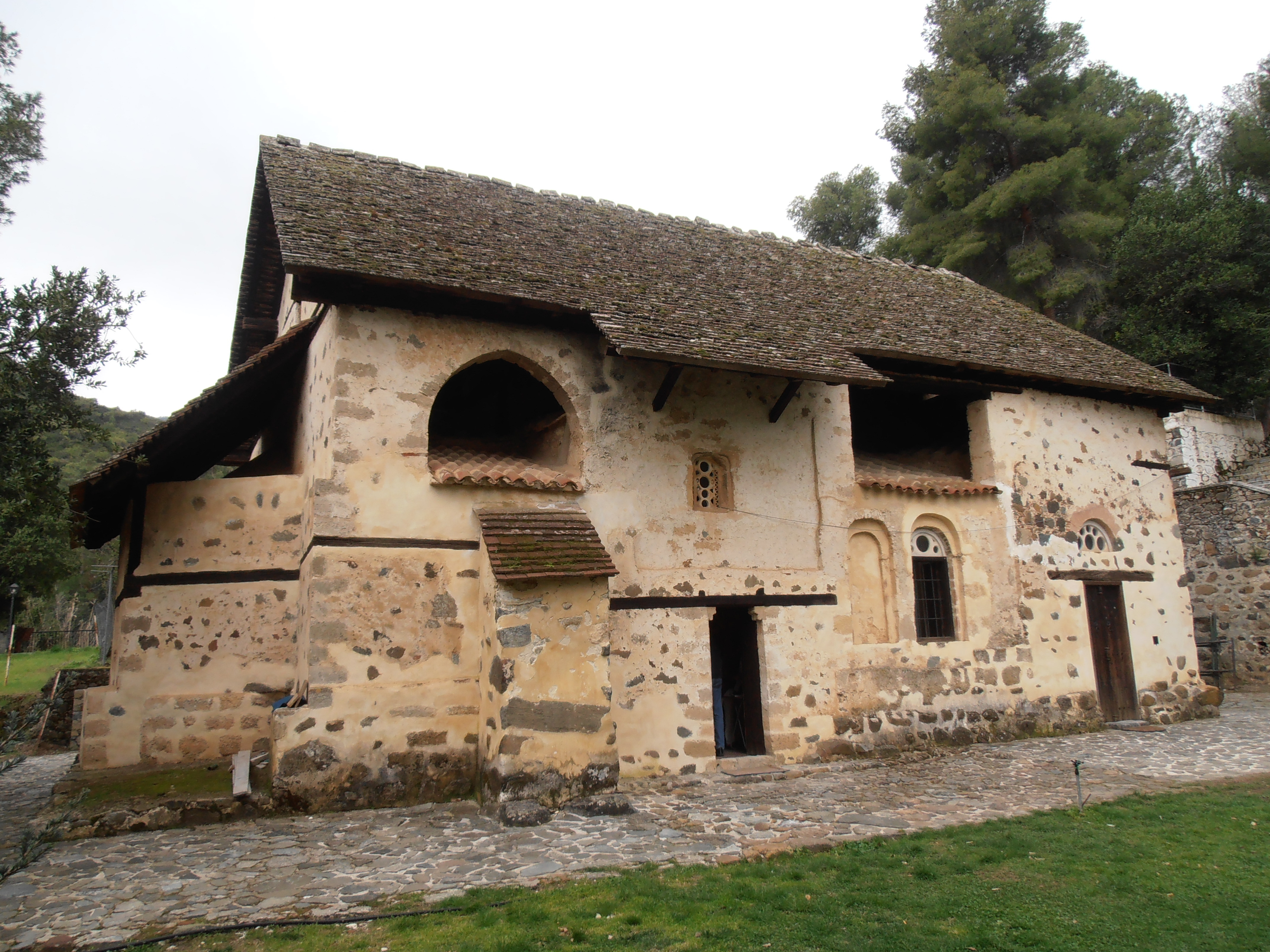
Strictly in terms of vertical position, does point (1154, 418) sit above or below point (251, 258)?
below

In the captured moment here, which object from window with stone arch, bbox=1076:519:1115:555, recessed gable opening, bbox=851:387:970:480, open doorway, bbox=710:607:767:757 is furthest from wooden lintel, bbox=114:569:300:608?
window with stone arch, bbox=1076:519:1115:555

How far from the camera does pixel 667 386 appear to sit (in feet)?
31.7

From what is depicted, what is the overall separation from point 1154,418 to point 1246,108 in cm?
2096

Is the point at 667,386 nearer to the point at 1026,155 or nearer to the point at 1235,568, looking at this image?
the point at 1235,568

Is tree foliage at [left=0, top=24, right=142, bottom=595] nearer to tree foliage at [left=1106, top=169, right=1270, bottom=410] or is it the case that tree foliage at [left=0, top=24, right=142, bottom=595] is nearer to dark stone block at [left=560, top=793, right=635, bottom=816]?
dark stone block at [left=560, top=793, right=635, bottom=816]

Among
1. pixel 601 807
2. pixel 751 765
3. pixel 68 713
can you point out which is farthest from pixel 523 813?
pixel 68 713

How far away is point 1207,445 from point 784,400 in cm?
1843

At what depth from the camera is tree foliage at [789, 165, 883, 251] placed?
3412cm

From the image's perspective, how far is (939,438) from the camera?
1366cm

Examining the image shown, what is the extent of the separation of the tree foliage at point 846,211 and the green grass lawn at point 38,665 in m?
30.7

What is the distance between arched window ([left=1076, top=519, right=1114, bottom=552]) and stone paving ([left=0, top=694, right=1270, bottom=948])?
3.52 meters

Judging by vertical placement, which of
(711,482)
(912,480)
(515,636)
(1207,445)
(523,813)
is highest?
(1207,445)

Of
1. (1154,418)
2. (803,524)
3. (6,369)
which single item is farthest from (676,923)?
(1154,418)

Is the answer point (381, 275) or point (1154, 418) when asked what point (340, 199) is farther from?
point (1154, 418)
